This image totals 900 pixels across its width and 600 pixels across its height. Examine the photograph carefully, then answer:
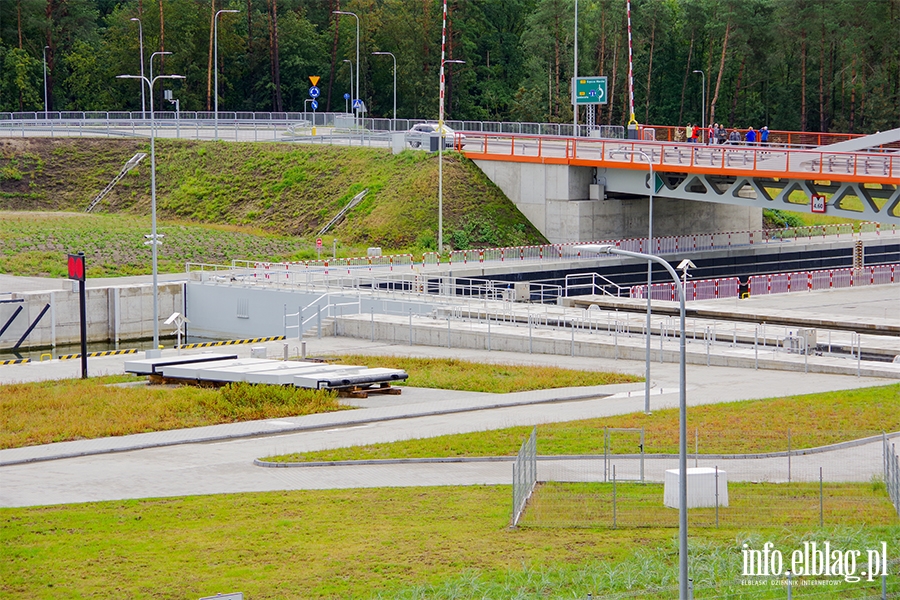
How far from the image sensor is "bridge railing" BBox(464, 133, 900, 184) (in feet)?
174

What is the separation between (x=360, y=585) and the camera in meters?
18.5

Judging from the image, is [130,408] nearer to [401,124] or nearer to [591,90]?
[591,90]

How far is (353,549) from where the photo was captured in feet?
66.3

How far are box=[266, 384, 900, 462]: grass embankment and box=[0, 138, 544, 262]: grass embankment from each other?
3362cm

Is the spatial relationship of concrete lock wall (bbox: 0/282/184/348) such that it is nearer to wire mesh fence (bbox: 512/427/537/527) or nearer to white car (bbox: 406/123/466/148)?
white car (bbox: 406/123/466/148)

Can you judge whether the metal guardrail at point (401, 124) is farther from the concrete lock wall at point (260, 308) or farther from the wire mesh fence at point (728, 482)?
the wire mesh fence at point (728, 482)

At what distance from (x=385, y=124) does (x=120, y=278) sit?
91.1 ft

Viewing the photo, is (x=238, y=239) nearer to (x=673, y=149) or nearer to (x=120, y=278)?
(x=120, y=278)

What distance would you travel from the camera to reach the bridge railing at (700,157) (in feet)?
174

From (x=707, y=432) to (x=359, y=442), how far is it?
7.19 meters

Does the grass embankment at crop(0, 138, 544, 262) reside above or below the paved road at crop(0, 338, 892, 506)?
above

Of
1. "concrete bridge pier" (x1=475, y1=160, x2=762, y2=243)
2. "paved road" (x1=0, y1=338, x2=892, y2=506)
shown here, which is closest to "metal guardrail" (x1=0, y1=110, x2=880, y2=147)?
"concrete bridge pier" (x1=475, y1=160, x2=762, y2=243)

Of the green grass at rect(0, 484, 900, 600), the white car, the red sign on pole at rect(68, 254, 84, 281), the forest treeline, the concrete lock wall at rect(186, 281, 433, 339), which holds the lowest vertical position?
the green grass at rect(0, 484, 900, 600)
